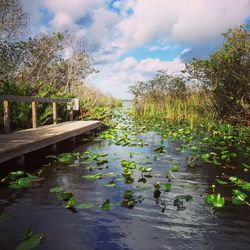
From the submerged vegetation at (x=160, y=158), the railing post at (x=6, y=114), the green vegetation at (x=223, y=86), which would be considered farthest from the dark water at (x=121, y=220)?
the green vegetation at (x=223, y=86)

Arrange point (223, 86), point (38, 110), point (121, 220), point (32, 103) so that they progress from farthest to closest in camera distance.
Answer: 1. point (223, 86)
2. point (38, 110)
3. point (32, 103)
4. point (121, 220)

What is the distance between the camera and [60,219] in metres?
3.96

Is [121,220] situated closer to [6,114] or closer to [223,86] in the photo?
[6,114]

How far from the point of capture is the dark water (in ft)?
11.1

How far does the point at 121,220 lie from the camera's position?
394 centimetres

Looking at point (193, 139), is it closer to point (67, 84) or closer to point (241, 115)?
point (241, 115)

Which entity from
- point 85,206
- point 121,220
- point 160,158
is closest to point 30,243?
point 121,220

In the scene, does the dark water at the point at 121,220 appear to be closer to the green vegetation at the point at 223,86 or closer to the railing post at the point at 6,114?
the railing post at the point at 6,114

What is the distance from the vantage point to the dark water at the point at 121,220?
3.37 metres

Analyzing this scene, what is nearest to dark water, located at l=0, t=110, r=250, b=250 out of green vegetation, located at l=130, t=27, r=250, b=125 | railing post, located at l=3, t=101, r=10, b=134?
railing post, located at l=3, t=101, r=10, b=134

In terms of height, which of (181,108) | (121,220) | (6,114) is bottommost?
(121,220)

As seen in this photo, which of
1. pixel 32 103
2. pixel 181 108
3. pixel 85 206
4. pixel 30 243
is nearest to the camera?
pixel 30 243

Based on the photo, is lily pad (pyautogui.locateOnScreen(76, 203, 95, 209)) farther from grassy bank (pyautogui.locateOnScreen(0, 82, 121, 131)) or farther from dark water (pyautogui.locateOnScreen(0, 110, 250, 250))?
grassy bank (pyautogui.locateOnScreen(0, 82, 121, 131))

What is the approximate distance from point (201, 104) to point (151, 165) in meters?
10.3
